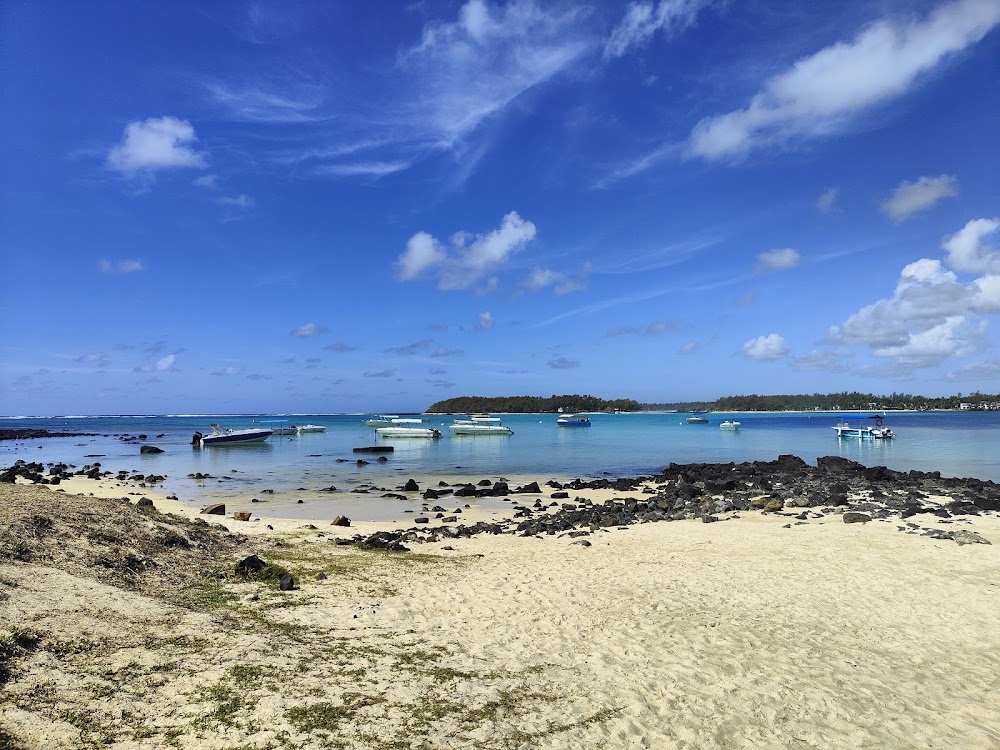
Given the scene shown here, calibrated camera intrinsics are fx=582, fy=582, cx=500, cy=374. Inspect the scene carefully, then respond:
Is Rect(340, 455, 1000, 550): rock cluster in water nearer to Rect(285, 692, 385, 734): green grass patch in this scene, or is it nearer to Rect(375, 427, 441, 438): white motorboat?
Rect(285, 692, 385, 734): green grass patch

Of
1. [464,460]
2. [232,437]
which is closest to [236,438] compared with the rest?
[232,437]

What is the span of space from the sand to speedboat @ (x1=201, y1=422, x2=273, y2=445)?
59.6 m

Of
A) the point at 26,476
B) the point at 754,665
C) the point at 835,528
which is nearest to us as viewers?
the point at 754,665

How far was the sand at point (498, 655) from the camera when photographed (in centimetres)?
595

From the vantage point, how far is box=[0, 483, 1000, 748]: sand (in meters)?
5.95

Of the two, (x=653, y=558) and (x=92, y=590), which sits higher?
(x=92, y=590)

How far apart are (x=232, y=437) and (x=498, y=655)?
70.8 meters

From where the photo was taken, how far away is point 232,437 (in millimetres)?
70875

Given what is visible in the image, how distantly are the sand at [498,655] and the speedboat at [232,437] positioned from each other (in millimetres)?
59619

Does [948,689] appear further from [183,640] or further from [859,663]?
[183,640]

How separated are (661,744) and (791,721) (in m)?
1.74

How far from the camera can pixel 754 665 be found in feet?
26.2

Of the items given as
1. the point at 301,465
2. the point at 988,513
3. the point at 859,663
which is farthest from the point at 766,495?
the point at 301,465

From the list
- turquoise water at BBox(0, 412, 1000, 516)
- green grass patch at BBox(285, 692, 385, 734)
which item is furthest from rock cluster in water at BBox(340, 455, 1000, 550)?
green grass patch at BBox(285, 692, 385, 734)
